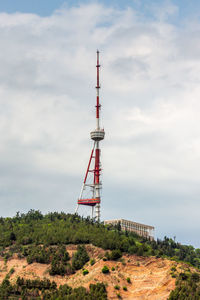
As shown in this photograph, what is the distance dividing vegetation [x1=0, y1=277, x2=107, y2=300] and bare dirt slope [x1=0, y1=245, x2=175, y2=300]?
2.33 m

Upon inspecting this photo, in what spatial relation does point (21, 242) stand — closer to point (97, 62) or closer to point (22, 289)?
point (22, 289)

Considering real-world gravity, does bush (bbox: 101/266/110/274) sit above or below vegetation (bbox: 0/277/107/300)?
above

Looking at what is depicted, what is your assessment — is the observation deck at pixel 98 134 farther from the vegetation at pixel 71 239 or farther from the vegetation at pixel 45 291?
the vegetation at pixel 45 291

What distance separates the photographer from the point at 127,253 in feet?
355

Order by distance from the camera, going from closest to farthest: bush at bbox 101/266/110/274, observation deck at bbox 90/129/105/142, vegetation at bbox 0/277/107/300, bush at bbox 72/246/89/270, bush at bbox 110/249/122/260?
vegetation at bbox 0/277/107/300 → bush at bbox 101/266/110/274 → bush at bbox 110/249/122/260 → bush at bbox 72/246/89/270 → observation deck at bbox 90/129/105/142

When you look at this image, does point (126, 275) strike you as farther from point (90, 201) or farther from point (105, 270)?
point (90, 201)

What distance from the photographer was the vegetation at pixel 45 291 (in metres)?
93.6

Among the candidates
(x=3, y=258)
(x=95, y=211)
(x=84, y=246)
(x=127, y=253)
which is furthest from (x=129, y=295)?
(x=95, y=211)

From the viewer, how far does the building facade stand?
160 meters

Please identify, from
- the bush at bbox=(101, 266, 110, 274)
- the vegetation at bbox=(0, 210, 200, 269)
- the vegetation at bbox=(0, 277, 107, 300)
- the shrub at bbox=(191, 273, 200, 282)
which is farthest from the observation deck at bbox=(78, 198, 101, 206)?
the shrub at bbox=(191, 273, 200, 282)

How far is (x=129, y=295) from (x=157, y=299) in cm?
631

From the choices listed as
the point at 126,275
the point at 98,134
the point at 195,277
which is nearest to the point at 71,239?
the point at 126,275

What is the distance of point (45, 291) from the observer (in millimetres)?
98875

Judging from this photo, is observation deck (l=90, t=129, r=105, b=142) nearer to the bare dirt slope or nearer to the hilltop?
the hilltop
